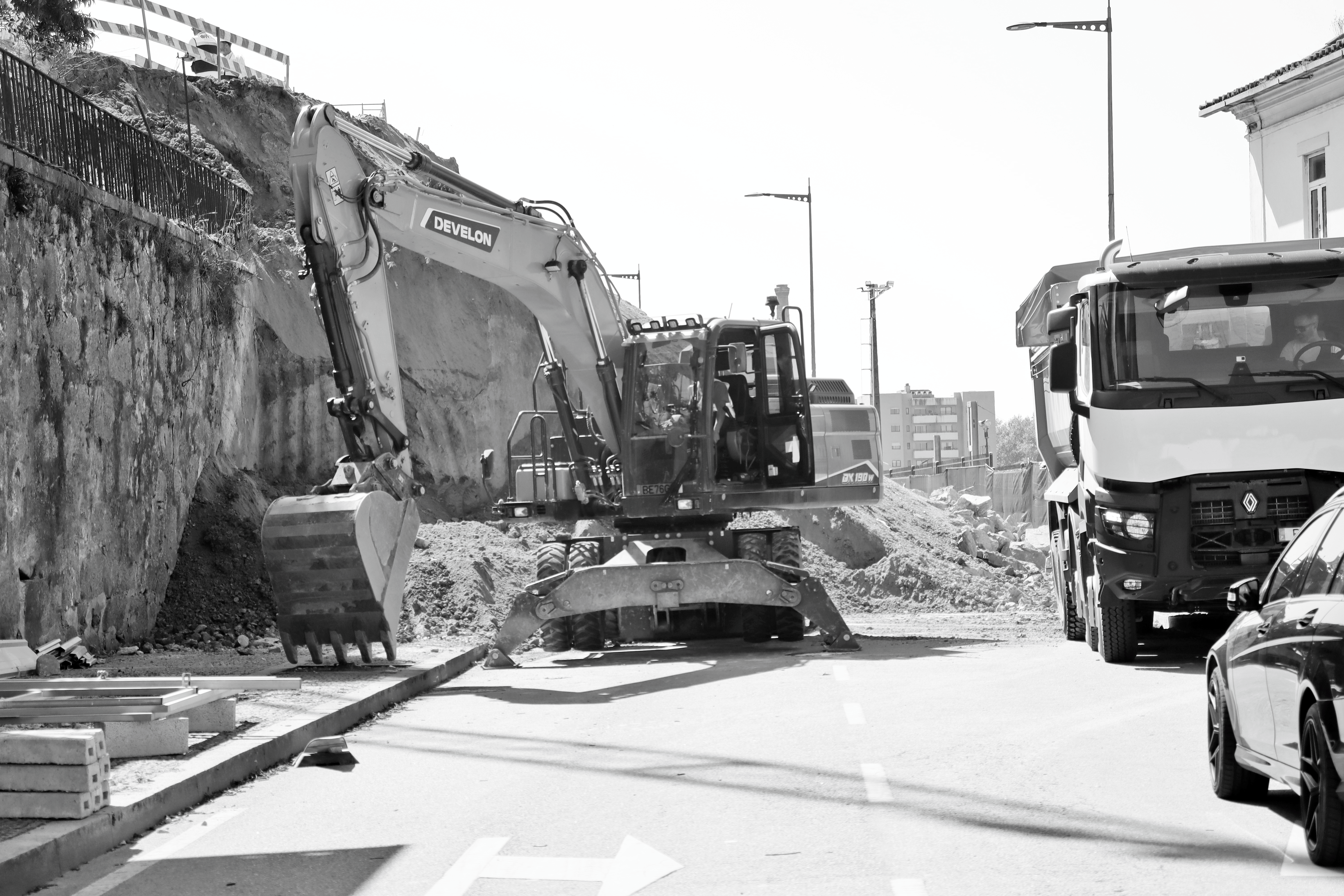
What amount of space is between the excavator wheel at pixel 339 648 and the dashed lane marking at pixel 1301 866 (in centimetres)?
912

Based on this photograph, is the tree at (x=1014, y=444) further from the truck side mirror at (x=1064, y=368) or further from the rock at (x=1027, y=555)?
the truck side mirror at (x=1064, y=368)

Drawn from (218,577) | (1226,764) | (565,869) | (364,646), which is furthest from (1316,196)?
(565,869)

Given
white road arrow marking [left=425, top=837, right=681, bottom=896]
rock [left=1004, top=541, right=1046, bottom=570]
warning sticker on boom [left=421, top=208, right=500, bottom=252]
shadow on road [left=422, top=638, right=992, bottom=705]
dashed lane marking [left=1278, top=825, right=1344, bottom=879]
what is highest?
warning sticker on boom [left=421, top=208, right=500, bottom=252]

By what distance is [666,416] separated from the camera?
17.7 meters

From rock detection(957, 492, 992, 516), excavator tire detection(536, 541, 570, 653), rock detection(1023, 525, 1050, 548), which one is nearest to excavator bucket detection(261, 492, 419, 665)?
excavator tire detection(536, 541, 570, 653)

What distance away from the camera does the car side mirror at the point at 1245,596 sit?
7.69 meters

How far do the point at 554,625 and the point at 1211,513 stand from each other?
7790 mm

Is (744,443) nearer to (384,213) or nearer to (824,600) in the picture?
(824,600)

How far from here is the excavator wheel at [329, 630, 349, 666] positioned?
1405 centimetres

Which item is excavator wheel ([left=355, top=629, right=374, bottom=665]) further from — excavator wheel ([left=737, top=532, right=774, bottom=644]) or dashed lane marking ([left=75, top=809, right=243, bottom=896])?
dashed lane marking ([left=75, top=809, right=243, bottom=896])

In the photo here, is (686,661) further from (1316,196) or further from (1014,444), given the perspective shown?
(1014,444)

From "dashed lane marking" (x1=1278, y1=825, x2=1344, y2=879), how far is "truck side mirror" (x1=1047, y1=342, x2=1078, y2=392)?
775cm

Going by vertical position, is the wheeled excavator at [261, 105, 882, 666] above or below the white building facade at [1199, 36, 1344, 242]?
below

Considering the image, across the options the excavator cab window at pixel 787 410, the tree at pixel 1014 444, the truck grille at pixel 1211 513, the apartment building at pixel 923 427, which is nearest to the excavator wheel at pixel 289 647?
the excavator cab window at pixel 787 410
